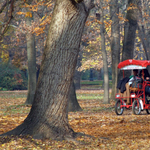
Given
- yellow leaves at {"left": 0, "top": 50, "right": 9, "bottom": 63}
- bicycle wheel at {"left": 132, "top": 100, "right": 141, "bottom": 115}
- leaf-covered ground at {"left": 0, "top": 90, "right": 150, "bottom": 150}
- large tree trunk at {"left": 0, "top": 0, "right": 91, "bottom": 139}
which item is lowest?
leaf-covered ground at {"left": 0, "top": 90, "right": 150, "bottom": 150}

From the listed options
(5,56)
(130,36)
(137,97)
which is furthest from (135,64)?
(5,56)

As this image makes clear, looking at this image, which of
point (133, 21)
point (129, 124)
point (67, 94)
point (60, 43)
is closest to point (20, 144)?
point (67, 94)

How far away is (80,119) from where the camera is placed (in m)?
10.6

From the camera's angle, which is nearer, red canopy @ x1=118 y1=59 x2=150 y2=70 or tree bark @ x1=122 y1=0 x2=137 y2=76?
red canopy @ x1=118 y1=59 x2=150 y2=70

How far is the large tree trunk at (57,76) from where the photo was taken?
6668 millimetres

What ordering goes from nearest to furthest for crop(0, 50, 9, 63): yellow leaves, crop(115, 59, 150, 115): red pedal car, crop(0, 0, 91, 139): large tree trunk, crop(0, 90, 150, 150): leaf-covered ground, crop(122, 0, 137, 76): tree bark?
1. crop(0, 90, 150, 150): leaf-covered ground
2. crop(0, 0, 91, 139): large tree trunk
3. crop(115, 59, 150, 115): red pedal car
4. crop(122, 0, 137, 76): tree bark
5. crop(0, 50, 9, 63): yellow leaves

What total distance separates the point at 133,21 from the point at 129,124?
962cm

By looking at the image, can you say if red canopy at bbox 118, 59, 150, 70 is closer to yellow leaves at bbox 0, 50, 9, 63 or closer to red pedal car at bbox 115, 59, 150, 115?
red pedal car at bbox 115, 59, 150, 115

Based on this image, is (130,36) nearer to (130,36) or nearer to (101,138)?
(130,36)

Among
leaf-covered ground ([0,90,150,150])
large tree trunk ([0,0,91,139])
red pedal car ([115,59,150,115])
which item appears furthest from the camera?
red pedal car ([115,59,150,115])

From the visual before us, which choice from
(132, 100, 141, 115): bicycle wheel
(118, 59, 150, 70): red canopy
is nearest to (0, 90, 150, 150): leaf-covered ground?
(132, 100, 141, 115): bicycle wheel

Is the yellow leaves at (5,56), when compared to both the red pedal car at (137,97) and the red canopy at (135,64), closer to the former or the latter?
the red canopy at (135,64)

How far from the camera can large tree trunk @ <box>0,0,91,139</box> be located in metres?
6.67

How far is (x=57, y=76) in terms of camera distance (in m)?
6.70
